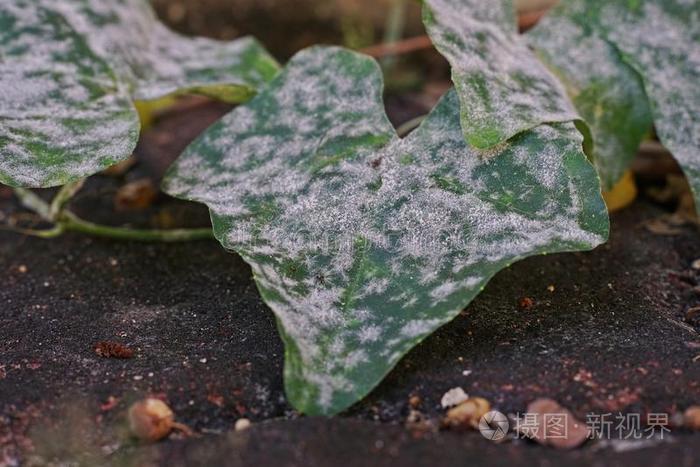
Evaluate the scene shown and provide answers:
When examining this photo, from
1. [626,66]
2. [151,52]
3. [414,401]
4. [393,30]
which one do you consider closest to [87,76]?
[151,52]

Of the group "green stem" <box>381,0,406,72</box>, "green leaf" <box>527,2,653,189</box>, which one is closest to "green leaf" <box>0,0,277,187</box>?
"green leaf" <box>527,2,653,189</box>

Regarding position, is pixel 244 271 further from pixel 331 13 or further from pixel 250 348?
pixel 331 13

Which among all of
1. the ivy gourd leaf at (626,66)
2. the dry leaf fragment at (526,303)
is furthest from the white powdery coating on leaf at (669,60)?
the dry leaf fragment at (526,303)

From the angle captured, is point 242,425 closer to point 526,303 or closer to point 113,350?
point 113,350

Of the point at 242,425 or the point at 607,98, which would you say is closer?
the point at 242,425

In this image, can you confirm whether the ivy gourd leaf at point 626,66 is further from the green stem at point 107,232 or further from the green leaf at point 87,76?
the green stem at point 107,232
